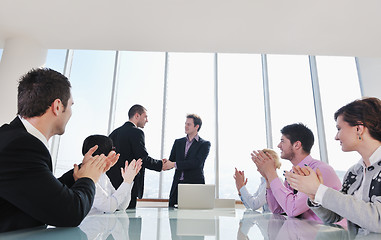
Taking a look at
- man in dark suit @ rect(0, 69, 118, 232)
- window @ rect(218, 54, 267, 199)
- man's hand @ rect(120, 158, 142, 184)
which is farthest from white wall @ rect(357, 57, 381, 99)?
man in dark suit @ rect(0, 69, 118, 232)

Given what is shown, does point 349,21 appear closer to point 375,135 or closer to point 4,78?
point 375,135

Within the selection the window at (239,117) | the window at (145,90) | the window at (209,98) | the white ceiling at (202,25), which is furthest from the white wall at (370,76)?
the window at (145,90)

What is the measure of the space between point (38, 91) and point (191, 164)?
200cm

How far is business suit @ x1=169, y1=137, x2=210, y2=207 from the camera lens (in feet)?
9.02

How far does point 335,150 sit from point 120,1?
4.34 metres

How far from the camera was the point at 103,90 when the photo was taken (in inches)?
187

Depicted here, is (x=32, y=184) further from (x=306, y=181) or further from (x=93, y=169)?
(x=306, y=181)

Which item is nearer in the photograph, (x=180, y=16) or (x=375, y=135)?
(x=375, y=135)

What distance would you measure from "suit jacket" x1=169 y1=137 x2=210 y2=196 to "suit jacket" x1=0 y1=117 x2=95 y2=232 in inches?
79.1

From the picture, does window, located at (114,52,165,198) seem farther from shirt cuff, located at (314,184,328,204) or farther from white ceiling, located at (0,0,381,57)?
shirt cuff, located at (314,184,328,204)

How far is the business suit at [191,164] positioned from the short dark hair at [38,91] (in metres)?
1.93

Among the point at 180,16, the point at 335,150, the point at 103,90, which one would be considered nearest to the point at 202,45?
the point at 180,16

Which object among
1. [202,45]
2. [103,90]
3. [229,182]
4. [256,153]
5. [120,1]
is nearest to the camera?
[256,153]

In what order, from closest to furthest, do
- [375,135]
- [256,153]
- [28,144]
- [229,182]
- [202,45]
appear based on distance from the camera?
[28,144] < [375,135] < [256,153] < [202,45] < [229,182]
